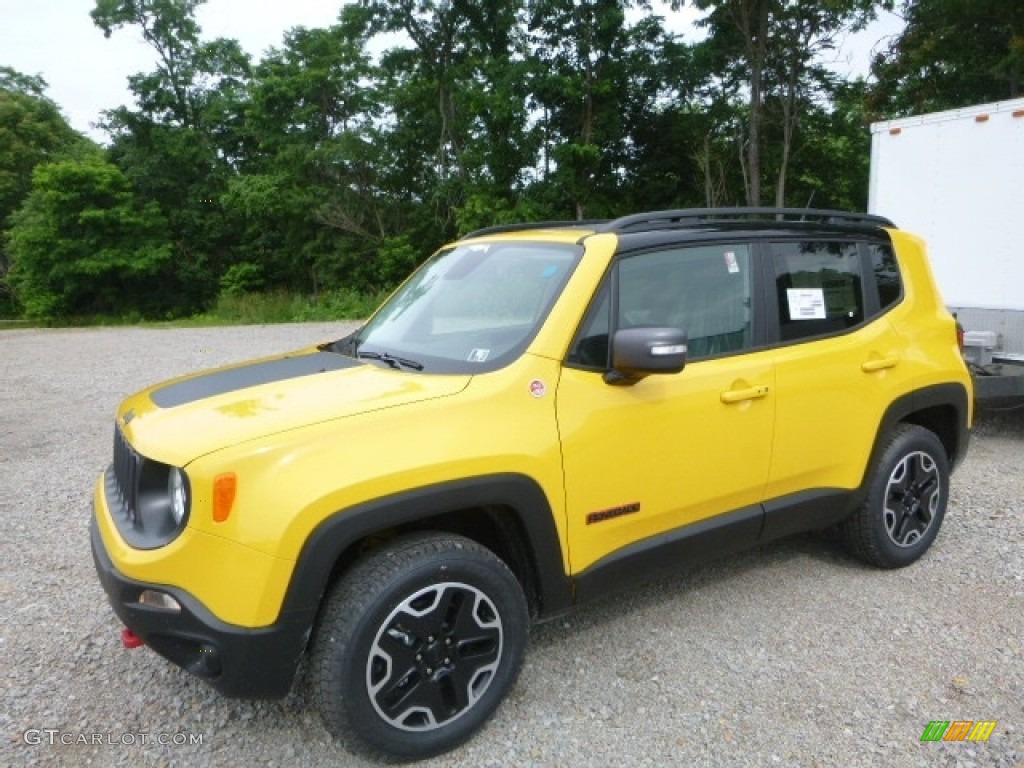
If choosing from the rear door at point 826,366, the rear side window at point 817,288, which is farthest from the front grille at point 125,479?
the rear side window at point 817,288

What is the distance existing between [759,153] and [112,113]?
31.0 metres

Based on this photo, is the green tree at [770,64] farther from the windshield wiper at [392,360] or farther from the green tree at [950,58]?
the windshield wiper at [392,360]

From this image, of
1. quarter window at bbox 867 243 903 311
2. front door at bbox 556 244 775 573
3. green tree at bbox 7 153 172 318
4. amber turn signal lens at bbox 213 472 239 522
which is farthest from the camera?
green tree at bbox 7 153 172 318

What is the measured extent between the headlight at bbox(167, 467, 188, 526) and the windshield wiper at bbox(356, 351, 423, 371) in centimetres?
90

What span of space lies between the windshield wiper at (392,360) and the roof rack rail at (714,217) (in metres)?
0.97

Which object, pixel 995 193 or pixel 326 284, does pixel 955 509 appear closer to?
pixel 995 193

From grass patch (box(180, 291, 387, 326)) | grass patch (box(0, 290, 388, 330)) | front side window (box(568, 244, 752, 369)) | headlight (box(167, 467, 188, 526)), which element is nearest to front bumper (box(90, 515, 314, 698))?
headlight (box(167, 467, 188, 526))

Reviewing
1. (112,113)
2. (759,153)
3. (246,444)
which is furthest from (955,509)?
(112,113)

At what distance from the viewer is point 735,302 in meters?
3.31

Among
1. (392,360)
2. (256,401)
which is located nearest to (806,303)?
(392,360)

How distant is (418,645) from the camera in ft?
8.08

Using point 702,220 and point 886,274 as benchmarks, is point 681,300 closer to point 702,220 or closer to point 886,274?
point 702,220

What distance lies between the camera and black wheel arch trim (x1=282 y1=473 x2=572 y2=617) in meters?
2.23

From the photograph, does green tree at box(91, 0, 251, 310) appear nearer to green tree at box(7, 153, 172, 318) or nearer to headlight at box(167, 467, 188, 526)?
green tree at box(7, 153, 172, 318)
